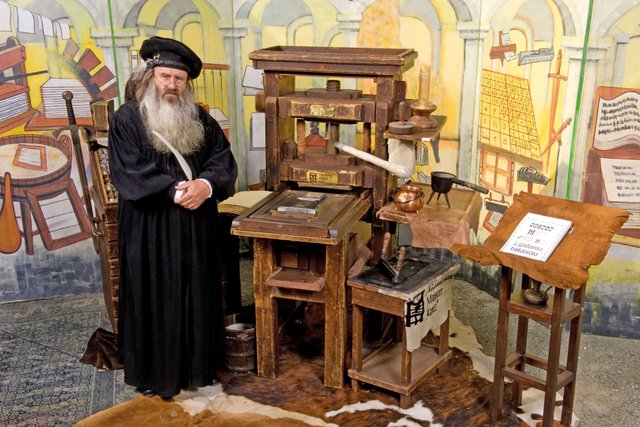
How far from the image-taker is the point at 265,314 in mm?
4910

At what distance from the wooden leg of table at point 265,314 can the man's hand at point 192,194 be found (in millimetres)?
467

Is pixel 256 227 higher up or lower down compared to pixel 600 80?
lower down

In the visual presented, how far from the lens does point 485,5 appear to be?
6020 mm

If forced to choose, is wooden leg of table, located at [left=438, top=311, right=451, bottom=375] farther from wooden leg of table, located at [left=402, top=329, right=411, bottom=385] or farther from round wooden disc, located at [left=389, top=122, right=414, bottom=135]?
round wooden disc, located at [left=389, top=122, right=414, bottom=135]

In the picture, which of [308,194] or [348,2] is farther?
[348,2]

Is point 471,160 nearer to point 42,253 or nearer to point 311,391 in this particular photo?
point 311,391

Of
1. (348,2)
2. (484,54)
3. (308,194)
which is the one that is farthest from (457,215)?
(348,2)

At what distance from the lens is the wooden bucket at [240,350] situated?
5105 mm

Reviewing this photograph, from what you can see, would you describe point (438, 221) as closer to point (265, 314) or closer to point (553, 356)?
point (553, 356)

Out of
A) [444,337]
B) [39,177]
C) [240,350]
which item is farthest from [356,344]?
[39,177]

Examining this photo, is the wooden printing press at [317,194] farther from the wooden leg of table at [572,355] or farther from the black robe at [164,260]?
the wooden leg of table at [572,355]

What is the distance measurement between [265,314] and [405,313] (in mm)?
1013

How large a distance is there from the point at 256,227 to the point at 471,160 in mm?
2645

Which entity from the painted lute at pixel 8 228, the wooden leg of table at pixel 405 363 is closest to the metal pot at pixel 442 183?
the wooden leg of table at pixel 405 363
